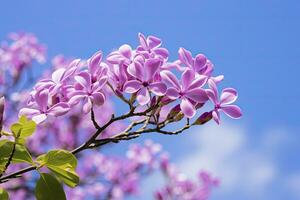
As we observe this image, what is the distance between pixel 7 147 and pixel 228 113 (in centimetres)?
74

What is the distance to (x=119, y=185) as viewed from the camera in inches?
398

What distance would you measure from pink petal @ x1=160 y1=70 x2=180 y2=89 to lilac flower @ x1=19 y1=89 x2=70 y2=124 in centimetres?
31

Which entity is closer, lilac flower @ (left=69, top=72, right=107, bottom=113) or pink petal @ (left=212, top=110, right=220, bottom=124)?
lilac flower @ (left=69, top=72, right=107, bottom=113)

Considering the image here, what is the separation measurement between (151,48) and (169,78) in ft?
0.60

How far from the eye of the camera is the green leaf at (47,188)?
1689 millimetres

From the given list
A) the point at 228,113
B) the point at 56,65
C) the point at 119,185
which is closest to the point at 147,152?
the point at 119,185

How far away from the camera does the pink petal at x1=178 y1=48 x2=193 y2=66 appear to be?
186 centimetres

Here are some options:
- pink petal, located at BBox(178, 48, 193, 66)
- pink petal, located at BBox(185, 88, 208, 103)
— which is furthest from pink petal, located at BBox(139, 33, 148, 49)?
pink petal, located at BBox(185, 88, 208, 103)

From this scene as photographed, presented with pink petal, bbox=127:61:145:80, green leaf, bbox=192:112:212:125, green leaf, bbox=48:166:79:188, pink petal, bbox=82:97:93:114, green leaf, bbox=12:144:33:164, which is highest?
pink petal, bbox=127:61:145:80

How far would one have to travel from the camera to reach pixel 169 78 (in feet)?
5.84

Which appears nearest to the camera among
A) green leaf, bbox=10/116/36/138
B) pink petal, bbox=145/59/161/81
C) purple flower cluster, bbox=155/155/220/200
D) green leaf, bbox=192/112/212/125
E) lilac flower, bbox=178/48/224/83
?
green leaf, bbox=10/116/36/138

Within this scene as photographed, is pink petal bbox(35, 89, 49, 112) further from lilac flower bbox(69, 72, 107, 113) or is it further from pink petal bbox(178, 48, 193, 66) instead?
pink petal bbox(178, 48, 193, 66)

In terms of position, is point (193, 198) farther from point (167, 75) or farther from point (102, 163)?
point (167, 75)

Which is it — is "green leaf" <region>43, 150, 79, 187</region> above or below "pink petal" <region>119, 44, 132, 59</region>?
below
